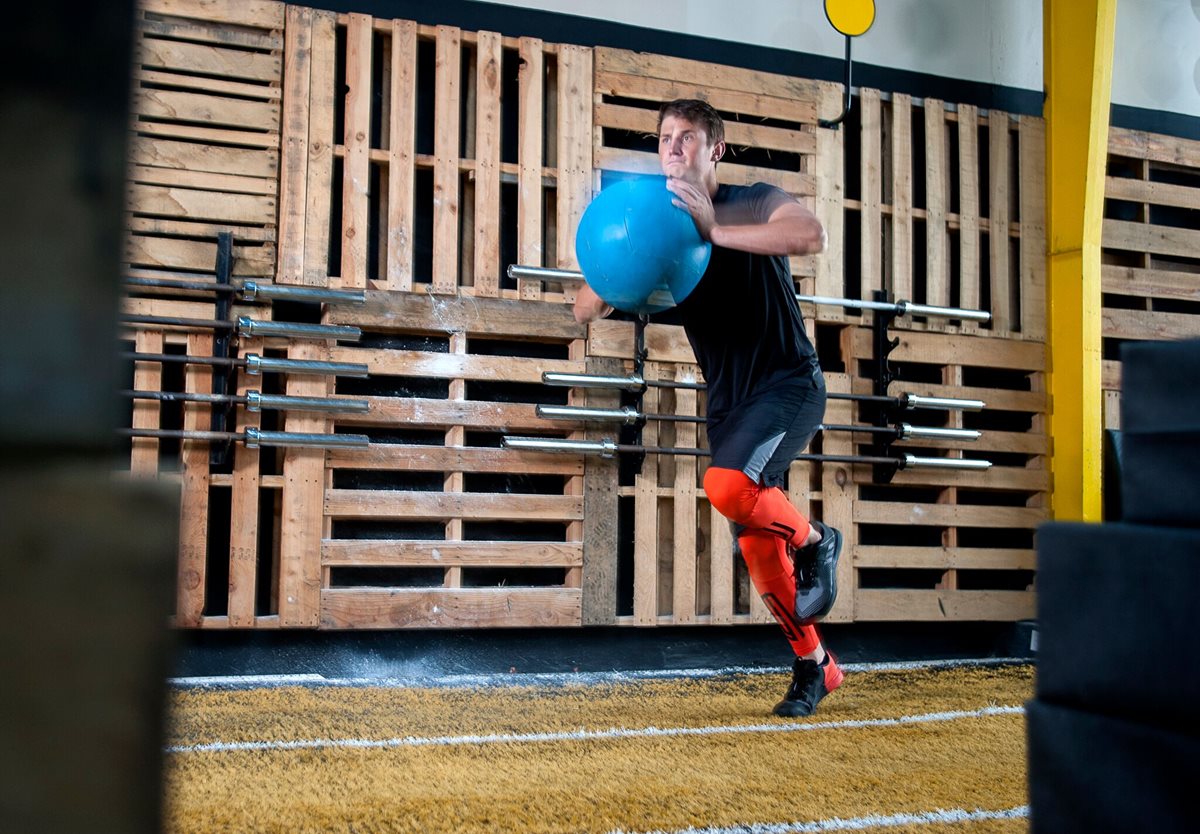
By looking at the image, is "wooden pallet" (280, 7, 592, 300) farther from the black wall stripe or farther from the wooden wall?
the black wall stripe

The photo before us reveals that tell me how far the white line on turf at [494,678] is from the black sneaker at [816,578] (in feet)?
4.07

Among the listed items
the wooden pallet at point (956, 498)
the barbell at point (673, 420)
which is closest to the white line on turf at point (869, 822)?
the barbell at point (673, 420)

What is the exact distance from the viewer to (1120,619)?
1312 millimetres

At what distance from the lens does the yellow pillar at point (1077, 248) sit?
5.93 m

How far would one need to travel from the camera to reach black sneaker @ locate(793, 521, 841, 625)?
3771mm

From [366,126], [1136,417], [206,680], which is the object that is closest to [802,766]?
[1136,417]

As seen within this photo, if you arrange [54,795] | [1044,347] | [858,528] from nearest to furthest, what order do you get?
[54,795]
[858,528]
[1044,347]

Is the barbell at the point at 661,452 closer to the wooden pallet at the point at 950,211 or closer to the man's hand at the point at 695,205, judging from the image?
the wooden pallet at the point at 950,211

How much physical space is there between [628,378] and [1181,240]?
13.7ft

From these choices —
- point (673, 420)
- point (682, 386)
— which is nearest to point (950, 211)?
point (682, 386)

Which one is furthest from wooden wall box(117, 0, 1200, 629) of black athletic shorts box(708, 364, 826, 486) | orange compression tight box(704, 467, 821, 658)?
black athletic shorts box(708, 364, 826, 486)

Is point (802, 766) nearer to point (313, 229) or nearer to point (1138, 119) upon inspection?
point (313, 229)

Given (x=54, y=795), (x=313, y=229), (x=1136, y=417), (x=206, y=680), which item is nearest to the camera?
(x=54, y=795)

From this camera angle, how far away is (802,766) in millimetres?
2725
